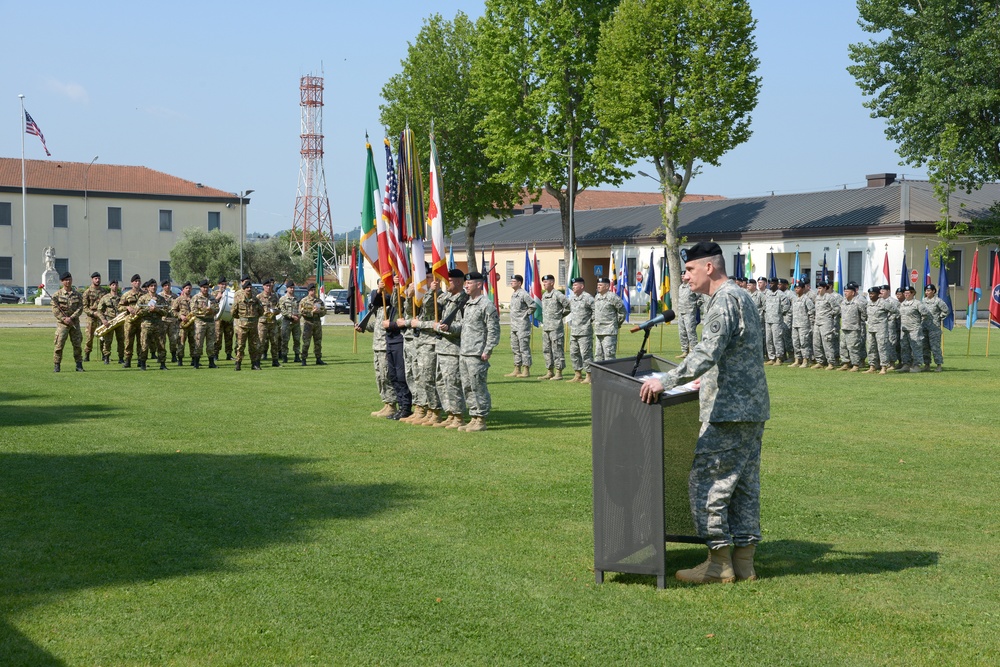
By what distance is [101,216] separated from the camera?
74562mm

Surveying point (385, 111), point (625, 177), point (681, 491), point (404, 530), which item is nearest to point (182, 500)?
point (404, 530)

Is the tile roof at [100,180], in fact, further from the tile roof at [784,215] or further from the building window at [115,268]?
the tile roof at [784,215]

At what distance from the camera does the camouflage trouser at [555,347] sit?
2159cm

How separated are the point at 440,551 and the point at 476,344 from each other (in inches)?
242

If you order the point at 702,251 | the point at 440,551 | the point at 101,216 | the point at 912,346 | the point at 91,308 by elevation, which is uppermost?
the point at 101,216

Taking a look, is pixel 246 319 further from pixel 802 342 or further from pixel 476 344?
pixel 802 342

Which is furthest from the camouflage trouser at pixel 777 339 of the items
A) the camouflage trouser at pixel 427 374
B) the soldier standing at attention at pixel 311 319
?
the camouflage trouser at pixel 427 374

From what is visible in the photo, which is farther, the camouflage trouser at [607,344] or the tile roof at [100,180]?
the tile roof at [100,180]

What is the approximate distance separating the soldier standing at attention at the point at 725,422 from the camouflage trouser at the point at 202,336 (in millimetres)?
19197

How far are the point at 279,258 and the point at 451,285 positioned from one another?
62.6 m

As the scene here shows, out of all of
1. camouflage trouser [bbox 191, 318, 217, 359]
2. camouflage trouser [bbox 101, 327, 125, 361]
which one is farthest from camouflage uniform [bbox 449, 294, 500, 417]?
camouflage trouser [bbox 101, 327, 125, 361]

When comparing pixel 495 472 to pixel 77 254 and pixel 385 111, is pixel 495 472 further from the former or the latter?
pixel 77 254

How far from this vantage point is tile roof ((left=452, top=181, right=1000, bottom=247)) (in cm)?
4997

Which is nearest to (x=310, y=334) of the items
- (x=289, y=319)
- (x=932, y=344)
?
(x=289, y=319)
